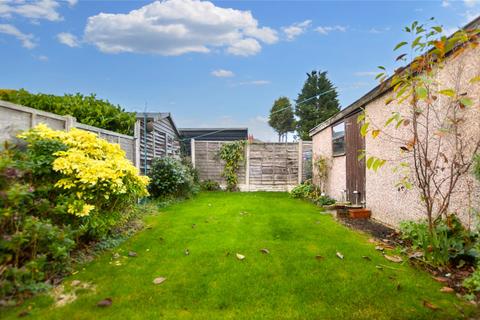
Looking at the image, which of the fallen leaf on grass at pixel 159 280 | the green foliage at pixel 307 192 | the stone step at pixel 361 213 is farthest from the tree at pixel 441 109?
the green foliage at pixel 307 192

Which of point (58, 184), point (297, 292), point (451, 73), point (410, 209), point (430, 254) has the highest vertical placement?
point (451, 73)

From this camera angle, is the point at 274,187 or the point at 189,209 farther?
the point at 274,187

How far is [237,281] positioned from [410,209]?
3195 mm

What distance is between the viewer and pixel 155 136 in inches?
386

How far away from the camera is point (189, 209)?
7.06 m

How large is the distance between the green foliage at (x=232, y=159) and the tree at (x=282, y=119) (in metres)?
23.5

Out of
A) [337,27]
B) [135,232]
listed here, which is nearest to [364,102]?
[337,27]

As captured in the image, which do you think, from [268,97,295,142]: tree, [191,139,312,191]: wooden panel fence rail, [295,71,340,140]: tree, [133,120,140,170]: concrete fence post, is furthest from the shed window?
[268,97,295,142]: tree

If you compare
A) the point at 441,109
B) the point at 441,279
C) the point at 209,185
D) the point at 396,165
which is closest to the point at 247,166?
the point at 209,185

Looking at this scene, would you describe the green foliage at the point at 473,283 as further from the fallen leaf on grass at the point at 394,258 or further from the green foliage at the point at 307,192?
the green foliage at the point at 307,192

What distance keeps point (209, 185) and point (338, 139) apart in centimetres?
562

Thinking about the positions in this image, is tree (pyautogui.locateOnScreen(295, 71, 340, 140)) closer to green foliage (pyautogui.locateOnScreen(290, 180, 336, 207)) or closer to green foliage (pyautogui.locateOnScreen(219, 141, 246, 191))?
green foliage (pyautogui.locateOnScreen(219, 141, 246, 191))

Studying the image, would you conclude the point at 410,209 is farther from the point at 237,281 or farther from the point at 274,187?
the point at 274,187

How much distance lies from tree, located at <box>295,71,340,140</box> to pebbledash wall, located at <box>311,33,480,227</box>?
888 inches
